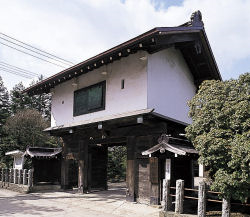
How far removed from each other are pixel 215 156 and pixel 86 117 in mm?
7995

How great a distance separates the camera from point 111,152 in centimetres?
2641

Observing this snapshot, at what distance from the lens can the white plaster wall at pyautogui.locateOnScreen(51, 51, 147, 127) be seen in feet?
38.5

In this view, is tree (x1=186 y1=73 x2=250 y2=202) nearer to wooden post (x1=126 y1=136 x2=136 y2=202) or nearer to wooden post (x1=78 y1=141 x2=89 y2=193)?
wooden post (x1=126 y1=136 x2=136 y2=202)

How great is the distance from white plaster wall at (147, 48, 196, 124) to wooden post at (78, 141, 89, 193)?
560 cm

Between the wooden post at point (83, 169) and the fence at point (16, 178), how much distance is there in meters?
3.20

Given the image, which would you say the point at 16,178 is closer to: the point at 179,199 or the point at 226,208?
the point at 179,199

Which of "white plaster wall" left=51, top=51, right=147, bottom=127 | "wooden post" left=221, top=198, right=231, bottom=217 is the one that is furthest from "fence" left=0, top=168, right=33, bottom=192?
"wooden post" left=221, top=198, right=231, bottom=217

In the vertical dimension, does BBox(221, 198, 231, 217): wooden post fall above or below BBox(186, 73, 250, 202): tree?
below

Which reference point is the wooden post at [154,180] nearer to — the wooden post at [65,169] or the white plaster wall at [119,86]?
the white plaster wall at [119,86]

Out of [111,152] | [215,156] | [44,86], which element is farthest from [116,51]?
[111,152]

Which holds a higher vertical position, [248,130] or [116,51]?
[116,51]

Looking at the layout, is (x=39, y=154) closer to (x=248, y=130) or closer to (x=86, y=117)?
(x=86, y=117)

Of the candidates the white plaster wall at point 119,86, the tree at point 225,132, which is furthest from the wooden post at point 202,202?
the white plaster wall at point 119,86

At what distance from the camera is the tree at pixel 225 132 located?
294 inches
